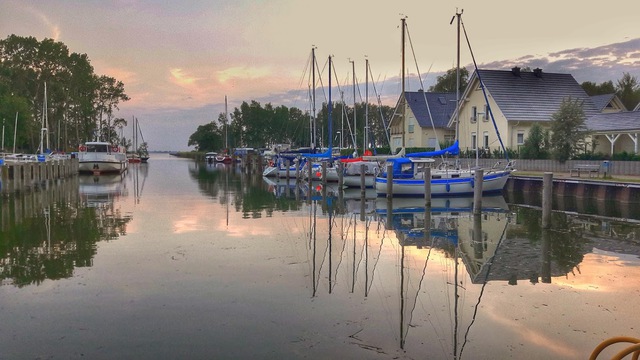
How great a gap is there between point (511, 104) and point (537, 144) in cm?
941

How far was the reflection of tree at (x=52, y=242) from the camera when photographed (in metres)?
12.7

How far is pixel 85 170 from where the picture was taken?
6181 cm

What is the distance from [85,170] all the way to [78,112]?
31.5 metres

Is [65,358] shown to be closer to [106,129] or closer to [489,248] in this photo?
[489,248]

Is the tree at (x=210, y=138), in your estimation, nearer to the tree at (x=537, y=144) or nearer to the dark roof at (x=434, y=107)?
the dark roof at (x=434, y=107)

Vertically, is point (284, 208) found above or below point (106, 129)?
below

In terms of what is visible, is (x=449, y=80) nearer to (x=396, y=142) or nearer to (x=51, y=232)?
(x=396, y=142)

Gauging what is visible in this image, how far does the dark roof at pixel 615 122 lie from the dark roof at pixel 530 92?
392 cm

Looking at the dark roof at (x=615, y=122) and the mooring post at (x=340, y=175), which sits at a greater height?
the dark roof at (x=615, y=122)

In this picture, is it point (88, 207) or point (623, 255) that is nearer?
point (623, 255)

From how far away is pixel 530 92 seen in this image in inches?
2040

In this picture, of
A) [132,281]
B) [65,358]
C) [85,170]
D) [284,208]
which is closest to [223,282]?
[132,281]

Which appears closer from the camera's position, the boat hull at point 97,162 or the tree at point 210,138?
the boat hull at point 97,162

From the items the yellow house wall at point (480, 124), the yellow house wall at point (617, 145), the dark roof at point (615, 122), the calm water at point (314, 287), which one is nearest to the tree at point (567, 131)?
the dark roof at point (615, 122)
